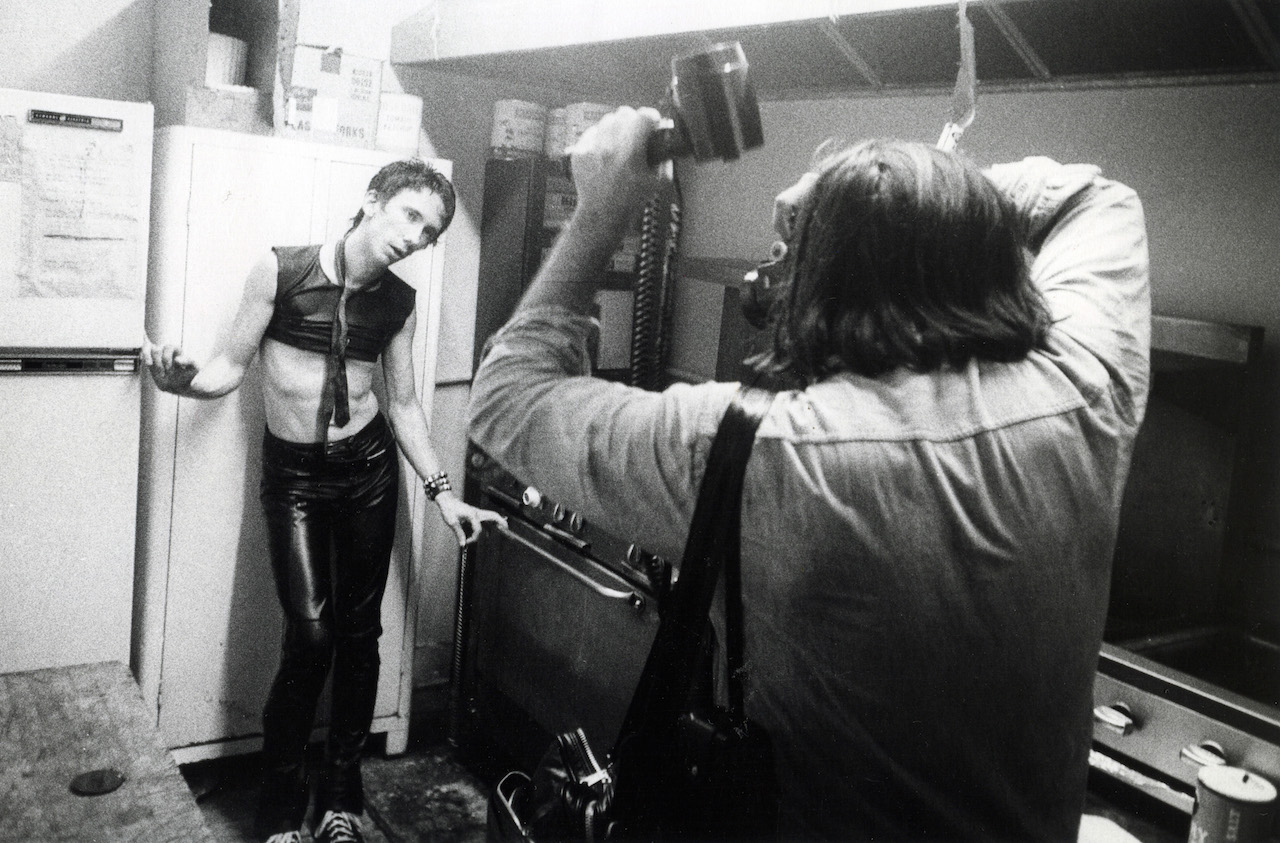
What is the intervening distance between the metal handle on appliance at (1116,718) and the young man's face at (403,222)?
1634 millimetres

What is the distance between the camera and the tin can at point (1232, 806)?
129 centimetres

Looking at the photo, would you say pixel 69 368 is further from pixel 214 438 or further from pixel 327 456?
pixel 327 456

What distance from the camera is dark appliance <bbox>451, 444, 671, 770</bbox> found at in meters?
2.15

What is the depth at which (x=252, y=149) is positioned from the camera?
7.63ft

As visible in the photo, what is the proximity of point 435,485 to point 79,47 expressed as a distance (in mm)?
1430

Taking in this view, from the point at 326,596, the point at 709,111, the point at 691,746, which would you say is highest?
the point at 709,111

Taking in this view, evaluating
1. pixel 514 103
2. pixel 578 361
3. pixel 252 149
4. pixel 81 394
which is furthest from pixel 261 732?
pixel 578 361

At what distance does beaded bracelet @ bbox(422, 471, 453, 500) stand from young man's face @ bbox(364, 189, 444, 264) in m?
0.50

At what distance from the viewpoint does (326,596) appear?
7.59 ft

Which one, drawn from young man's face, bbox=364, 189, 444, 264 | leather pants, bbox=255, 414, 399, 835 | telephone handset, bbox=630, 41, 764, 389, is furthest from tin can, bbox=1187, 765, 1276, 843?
young man's face, bbox=364, 189, 444, 264

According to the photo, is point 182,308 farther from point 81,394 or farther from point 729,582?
point 729,582

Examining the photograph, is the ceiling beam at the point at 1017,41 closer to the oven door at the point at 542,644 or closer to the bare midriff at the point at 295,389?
the oven door at the point at 542,644

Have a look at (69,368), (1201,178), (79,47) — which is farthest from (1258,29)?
(79,47)

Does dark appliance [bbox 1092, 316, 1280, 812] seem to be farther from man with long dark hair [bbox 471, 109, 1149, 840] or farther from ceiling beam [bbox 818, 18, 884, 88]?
ceiling beam [bbox 818, 18, 884, 88]
